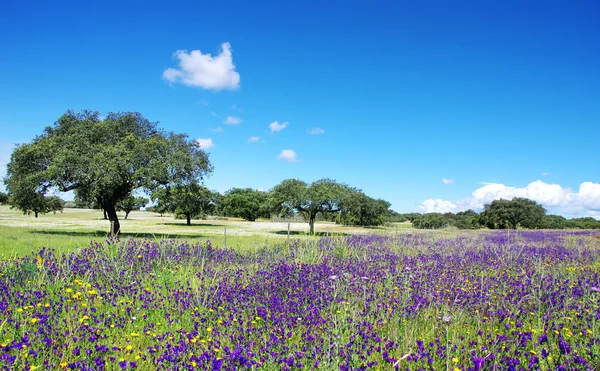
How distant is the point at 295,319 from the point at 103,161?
23338mm

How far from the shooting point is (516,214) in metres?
63.8

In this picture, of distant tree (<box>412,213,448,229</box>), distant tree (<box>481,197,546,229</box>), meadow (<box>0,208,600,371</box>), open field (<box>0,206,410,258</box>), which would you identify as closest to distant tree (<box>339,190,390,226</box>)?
distant tree (<box>412,213,448,229</box>)

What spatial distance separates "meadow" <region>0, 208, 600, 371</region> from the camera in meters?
3.46

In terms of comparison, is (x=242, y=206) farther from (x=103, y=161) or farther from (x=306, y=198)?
(x=103, y=161)

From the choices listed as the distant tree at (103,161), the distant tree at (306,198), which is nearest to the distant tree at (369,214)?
the distant tree at (306,198)

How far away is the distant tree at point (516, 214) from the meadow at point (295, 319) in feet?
207

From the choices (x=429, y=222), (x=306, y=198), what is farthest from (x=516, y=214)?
(x=306, y=198)

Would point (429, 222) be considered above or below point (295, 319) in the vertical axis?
above

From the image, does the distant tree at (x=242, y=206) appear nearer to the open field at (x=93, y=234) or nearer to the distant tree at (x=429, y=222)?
the distant tree at (x=429, y=222)

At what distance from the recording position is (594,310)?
4840 mm

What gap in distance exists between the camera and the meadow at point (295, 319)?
11.4ft

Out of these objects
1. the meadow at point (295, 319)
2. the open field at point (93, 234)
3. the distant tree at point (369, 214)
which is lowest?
the open field at point (93, 234)

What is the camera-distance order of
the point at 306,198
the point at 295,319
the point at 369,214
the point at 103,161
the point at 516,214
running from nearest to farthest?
the point at 295,319, the point at 103,161, the point at 306,198, the point at 516,214, the point at 369,214

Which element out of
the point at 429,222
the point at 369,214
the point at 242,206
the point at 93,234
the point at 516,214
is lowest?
the point at 93,234
